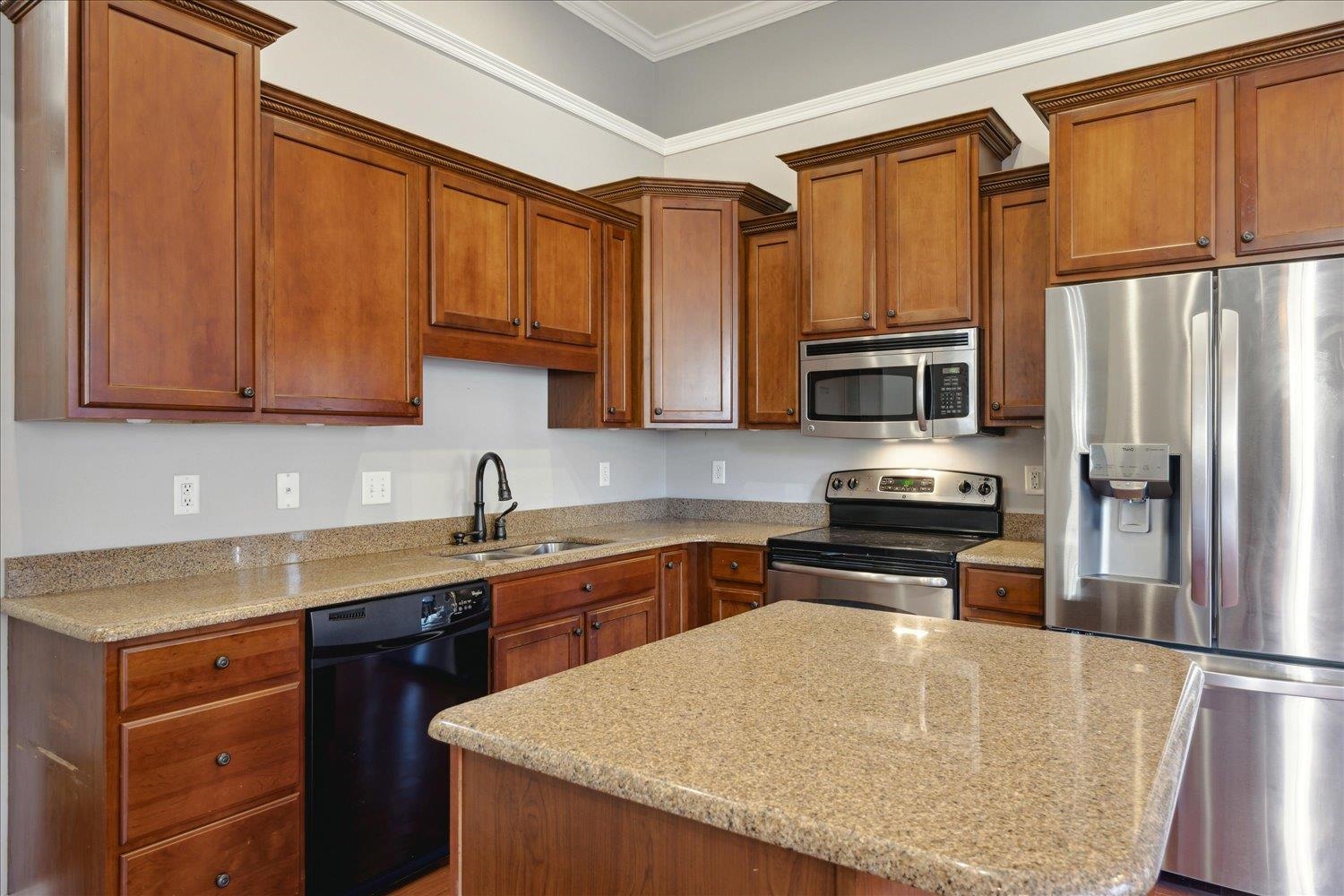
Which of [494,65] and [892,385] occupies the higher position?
[494,65]

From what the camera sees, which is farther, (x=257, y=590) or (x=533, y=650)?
(x=533, y=650)

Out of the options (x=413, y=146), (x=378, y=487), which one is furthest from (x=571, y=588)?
(x=413, y=146)

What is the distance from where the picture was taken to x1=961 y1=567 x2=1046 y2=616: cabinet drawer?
112 inches

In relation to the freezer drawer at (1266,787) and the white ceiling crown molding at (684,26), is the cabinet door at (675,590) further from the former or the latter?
the white ceiling crown molding at (684,26)

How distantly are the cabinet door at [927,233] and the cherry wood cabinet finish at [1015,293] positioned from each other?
0.34ft

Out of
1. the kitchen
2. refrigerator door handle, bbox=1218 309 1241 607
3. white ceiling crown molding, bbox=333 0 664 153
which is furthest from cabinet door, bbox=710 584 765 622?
white ceiling crown molding, bbox=333 0 664 153

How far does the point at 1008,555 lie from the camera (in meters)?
3.00

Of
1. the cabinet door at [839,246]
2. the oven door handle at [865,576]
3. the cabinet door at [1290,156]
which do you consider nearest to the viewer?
the cabinet door at [1290,156]

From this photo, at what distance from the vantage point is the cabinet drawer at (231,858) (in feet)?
6.23

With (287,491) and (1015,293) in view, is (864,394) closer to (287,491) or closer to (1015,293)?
(1015,293)

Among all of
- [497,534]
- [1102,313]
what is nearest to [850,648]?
[1102,313]

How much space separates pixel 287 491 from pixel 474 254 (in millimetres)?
1056

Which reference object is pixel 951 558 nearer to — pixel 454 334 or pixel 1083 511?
pixel 1083 511

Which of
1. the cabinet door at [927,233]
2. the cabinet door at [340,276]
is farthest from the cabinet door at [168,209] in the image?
the cabinet door at [927,233]
